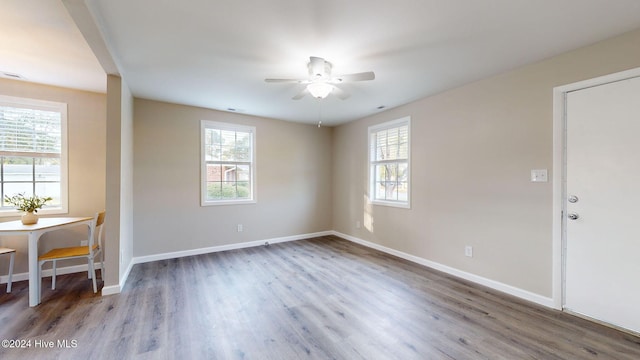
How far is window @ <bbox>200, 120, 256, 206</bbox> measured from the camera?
4429mm

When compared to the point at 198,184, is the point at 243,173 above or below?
above

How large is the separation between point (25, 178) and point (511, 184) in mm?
5896

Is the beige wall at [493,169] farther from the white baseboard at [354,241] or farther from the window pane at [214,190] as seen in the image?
the window pane at [214,190]

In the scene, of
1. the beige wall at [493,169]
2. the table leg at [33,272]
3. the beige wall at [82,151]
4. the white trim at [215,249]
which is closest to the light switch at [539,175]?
the beige wall at [493,169]

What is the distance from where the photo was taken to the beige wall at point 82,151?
332 cm

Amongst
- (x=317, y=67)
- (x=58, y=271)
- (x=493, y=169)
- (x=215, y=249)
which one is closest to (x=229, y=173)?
(x=215, y=249)

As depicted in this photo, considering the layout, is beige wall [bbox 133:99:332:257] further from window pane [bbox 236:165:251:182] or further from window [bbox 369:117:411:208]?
window [bbox 369:117:411:208]

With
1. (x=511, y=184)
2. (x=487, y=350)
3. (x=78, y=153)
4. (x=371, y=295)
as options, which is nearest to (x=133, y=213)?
(x=78, y=153)

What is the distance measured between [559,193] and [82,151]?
570cm

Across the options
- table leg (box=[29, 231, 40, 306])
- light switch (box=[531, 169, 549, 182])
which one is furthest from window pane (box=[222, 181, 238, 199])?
light switch (box=[531, 169, 549, 182])

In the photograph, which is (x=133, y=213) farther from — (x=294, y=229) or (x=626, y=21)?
(x=626, y=21)

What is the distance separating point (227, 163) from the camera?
465 cm

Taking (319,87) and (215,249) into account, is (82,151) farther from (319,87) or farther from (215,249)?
(319,87)

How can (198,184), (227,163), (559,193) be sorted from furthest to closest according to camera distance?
(227,163), (198,184), (559,193)
